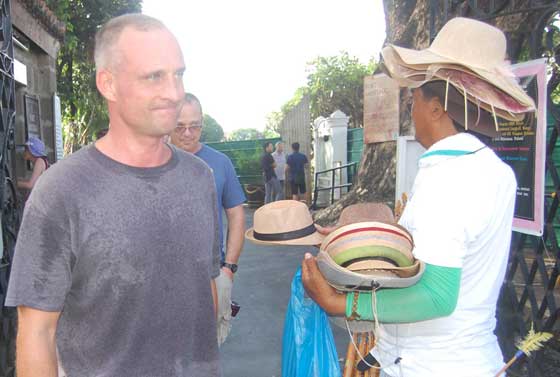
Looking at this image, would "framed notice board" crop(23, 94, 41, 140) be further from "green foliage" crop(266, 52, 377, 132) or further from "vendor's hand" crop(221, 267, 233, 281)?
"green foliage" crop(266, 52, 377, 132)

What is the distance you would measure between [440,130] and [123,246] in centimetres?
105

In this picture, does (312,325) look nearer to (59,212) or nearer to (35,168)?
(59,212)

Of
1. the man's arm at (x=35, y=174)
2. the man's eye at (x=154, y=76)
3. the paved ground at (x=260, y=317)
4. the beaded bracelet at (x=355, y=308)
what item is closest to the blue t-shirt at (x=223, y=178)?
the paved ground at (x=260, y=317)

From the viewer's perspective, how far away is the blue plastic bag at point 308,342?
2049mm

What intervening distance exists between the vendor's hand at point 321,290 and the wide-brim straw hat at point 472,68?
693 mm

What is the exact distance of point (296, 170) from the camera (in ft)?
44.0

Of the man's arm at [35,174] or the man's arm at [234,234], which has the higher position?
the man's arm at [35,174]

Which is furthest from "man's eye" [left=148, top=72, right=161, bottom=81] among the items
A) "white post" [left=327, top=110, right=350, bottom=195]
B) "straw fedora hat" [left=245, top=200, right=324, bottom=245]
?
"white post" [left=327, top=110, right=350, bottom=195]

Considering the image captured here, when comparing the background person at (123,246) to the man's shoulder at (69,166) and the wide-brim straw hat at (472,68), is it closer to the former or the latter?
the man's shoulder at (69,166)

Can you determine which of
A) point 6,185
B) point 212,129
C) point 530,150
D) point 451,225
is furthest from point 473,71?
point 212,129

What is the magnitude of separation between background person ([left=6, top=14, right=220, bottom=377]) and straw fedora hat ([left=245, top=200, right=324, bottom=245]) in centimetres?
66

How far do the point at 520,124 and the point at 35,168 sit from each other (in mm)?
4358

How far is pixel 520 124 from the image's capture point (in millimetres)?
2699

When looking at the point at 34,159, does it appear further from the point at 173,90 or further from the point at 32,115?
the point at 173,90
